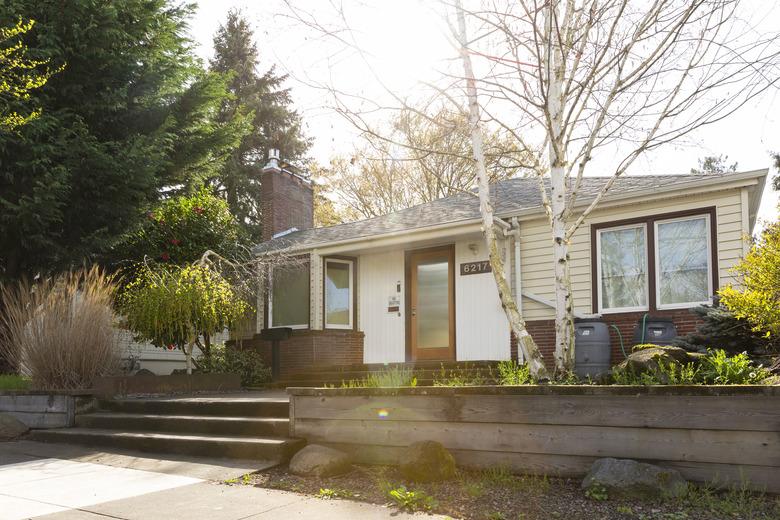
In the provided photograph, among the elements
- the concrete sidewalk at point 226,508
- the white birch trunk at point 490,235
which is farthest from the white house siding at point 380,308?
the concrete sidewalk at point 226,508

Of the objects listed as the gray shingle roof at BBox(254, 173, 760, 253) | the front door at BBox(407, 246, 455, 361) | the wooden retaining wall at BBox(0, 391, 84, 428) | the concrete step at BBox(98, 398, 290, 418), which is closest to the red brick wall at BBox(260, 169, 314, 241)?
the gray shingle roof at BBox(254, 173, 760, 253)

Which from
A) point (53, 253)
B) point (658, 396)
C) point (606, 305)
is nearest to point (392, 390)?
point (658, 396)

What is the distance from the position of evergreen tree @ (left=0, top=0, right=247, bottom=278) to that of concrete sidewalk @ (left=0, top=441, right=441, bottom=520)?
5228mm

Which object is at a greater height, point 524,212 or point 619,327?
point 524,212

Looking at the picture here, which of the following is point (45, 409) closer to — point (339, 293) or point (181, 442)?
point (181, 442)

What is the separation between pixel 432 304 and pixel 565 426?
753cm

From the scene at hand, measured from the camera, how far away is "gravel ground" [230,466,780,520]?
3.63 m

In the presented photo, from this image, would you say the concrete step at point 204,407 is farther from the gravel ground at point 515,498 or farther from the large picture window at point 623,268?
the large picture window at point 623,268

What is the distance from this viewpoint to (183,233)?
13.5 metres

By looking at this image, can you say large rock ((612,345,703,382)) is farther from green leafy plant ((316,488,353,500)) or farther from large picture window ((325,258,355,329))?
large picture window ((325,258,355,329))

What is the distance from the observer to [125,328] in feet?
31.7

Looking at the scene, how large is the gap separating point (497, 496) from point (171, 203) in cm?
1078

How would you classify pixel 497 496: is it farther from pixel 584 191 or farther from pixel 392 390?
pixel 584 191

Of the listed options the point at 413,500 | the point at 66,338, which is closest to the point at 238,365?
the point at 66,338
